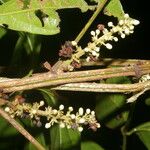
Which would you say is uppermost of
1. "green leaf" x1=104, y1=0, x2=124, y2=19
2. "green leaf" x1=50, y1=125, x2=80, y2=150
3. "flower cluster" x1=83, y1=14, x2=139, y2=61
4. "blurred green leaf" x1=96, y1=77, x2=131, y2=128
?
"flower cluster" x1=83, y1=14, x2=139, y2=61

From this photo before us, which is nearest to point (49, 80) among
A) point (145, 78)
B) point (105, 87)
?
point (105, 87)

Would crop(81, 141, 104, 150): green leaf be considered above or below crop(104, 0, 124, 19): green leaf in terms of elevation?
below

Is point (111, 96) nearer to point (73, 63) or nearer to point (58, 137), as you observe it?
point (58, 137)

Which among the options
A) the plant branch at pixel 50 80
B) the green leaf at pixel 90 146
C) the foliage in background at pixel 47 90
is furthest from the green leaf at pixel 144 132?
the plant branch at pixel 50 80

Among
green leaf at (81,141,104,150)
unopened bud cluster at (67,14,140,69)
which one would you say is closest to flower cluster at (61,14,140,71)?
unopened bud cluster at (67,14,140,69)

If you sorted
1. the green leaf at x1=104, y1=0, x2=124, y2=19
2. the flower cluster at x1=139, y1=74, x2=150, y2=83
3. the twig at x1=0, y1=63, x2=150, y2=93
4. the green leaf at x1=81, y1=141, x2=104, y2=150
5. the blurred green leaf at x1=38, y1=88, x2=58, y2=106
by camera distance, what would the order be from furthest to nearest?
1. the green leaf at x1=81, y1=141, x2=104, y2=150
2. the blurred green leaf at x1=38, y1=88, x2=58, y2=106
3. the green leaf at x1=104, y1=0, x2=124, y2=19
4. the flower cluster at x1=139, y1=74, x2=150, y2=83
5. the twig at x1=0, y1=63, x2=150, y2=93

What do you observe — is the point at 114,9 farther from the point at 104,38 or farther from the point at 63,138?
the point at 63,138

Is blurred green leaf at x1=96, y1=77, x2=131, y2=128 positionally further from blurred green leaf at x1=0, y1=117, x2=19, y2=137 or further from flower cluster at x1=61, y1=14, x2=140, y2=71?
flower cluster at x1=61, y1=14, x2=140, y2=71

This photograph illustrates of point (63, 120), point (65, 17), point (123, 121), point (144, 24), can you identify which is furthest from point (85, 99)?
point (63, 120)
